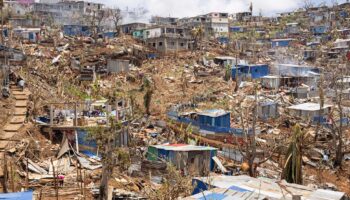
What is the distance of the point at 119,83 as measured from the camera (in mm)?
32062

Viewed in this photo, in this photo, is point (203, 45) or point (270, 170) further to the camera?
point (203, 45)

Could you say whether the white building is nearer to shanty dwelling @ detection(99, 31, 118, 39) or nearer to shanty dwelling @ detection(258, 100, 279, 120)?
shanty dwelling @ detection(99, 31, 118, 39)

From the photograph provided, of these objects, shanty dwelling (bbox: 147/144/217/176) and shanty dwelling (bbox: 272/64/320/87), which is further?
shanty dwelling (bbox: 272/64/320/87)

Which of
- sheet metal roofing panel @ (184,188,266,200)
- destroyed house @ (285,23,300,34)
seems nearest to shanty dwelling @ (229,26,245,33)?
destroyed house @ (285,23,300,34)

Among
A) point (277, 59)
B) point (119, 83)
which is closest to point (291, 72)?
point (277, 59)

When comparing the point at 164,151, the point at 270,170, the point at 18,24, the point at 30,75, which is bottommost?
the point at 270,170

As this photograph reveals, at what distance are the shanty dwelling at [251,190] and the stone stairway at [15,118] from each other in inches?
314

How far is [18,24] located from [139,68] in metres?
18.6

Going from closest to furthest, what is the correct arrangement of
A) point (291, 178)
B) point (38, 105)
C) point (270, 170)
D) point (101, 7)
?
point (291, 178)
point (270, 170)
point (38, 105)
point (101, 7)

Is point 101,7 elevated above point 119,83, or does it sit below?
above

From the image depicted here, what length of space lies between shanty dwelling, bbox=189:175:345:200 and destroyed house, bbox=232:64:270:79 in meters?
25.9

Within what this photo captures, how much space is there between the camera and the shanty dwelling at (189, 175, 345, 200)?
916cm

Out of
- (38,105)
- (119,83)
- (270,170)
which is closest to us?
(270,170)

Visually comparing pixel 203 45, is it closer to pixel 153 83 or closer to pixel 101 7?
pixel 153 83
